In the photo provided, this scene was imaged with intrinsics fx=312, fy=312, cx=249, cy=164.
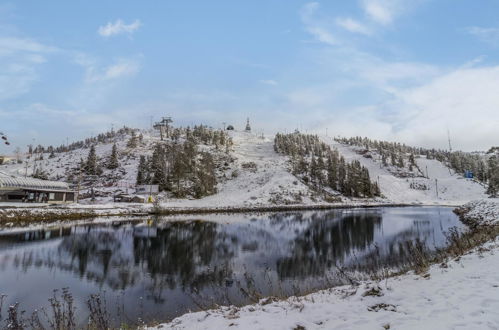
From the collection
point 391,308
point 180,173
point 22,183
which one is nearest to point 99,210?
point 22,183

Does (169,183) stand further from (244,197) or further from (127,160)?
(127,160)

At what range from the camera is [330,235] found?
35.4 metres

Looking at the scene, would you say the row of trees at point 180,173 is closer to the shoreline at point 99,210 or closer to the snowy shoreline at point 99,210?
the snowy shoreline at point 99,210

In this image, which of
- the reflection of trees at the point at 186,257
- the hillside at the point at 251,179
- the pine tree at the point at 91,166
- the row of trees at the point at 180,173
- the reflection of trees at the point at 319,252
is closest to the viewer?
the reflection of trees at the point at 186,257

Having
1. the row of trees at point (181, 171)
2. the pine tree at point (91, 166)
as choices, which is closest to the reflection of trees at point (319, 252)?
the row of trees at point (181, 171)

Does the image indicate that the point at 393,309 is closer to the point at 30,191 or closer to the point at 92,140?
the point at 30,191

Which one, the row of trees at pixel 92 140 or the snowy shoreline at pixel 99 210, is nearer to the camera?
the snowy shoreline at pixel 99 210

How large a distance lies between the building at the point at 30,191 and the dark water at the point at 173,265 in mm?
37451

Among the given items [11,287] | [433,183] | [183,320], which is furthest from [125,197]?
[433,183]

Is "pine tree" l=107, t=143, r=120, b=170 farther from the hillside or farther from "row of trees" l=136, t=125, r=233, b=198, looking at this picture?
"row of trees" l=136, t=125, r=233, b=198

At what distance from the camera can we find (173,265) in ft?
70.4

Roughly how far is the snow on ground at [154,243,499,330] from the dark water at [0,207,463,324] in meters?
2.53

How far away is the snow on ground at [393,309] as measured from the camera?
7.42 m

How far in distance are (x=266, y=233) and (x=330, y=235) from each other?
24.9 feet
